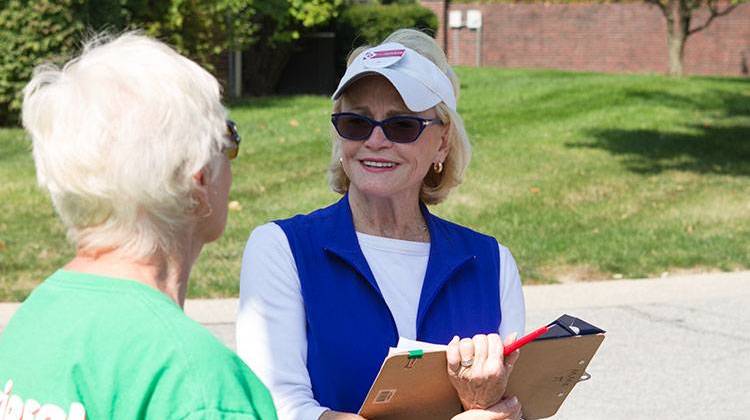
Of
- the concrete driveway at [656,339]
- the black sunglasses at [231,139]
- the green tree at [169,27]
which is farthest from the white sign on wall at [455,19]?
the black sunglasses at [231,139]

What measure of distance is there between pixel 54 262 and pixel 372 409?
5441 mm

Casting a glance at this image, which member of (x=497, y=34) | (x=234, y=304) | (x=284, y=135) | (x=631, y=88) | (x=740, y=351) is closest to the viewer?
(x=740, y=351)

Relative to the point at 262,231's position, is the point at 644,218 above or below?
below

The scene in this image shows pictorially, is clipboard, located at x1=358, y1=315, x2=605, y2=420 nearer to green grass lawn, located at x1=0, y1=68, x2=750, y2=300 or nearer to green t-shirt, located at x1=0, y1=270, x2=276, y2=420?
green t-shirt, located at x1=0, y1=270, x2=276, y2=420

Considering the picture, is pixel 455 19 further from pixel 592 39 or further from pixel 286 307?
pixel 286 307

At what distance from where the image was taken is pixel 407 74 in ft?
9.70

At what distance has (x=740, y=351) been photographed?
249 inches

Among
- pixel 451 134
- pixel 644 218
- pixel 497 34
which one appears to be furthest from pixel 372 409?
pixel 497 34

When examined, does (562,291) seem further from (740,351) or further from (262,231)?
(262,231)

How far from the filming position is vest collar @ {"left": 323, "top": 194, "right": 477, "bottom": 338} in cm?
290

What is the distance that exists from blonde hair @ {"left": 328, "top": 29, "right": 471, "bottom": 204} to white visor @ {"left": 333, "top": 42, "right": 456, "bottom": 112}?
0.05 metres

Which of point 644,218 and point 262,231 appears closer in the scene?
point 262,231

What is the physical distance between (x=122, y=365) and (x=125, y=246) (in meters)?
0.21

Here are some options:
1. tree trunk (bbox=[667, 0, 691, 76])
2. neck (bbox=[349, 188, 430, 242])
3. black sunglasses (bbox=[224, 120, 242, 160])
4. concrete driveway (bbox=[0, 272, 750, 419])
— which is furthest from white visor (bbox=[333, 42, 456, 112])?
tree trunk (bbox=[667, 0, 691, 76])
